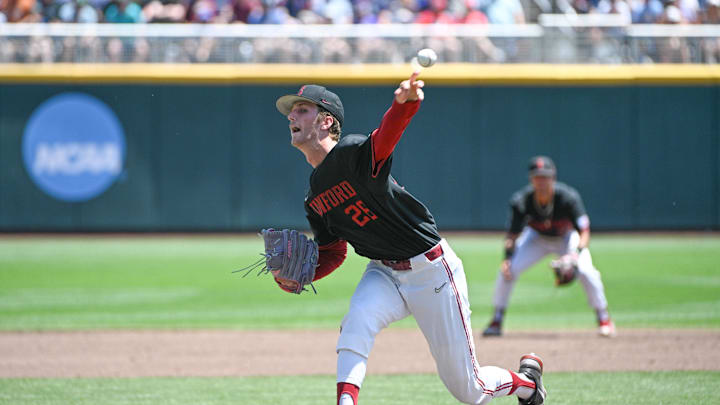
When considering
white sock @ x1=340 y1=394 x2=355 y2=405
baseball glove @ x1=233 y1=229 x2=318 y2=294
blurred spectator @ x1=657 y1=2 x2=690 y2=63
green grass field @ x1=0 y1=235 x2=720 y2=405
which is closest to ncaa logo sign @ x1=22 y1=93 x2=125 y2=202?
green grass field @ x1=0 y1=235 x2=720 y2=405

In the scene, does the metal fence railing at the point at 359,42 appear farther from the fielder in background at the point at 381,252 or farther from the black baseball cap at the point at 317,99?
the fielder in background at the point at 381,252

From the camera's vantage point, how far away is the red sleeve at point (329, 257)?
5.63m

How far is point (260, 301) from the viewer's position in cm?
1294

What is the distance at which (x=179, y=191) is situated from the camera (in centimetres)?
2142

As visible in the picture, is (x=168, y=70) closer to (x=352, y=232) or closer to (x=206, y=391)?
(x=206, y=391)

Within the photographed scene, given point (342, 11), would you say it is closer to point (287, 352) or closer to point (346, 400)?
point (287, 352)

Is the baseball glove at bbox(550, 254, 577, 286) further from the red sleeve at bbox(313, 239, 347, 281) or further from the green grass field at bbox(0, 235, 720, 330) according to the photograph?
the red sleeve at bbox(313, 239, 347, 281)

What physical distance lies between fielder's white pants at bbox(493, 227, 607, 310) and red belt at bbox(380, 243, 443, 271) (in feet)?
16.5

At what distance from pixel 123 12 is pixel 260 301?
404 inches

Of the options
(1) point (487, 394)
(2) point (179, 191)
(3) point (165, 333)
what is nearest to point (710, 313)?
(3) point (165, 333)

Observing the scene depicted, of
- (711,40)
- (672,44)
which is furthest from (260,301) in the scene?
(711,40)

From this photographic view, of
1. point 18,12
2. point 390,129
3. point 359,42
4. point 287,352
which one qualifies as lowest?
point 287,352

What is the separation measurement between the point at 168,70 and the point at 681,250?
1100 cm

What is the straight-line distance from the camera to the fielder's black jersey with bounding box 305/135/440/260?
4844 millimetres
